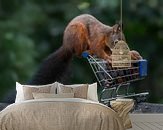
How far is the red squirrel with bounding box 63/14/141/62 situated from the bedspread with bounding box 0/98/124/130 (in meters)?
1.02

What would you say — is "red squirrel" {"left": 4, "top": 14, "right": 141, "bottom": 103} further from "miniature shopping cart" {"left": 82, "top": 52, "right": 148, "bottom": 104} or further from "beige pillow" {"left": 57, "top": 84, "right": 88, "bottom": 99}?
"beige pillow" {"left": 57, "top": 84, "right": 88, "bottom": 99}

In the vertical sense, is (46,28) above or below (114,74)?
above

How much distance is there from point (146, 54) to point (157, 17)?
421 millimetres

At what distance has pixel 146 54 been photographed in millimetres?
5805

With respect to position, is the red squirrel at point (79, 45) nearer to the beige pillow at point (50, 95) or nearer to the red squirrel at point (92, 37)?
the red squirrel at point (92, 37)


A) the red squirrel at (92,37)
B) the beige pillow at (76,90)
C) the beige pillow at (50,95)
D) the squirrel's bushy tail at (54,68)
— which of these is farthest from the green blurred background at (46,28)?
the beige pillow at (50,95)

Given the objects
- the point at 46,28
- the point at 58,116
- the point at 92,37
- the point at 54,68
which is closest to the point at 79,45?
the point at 92,37

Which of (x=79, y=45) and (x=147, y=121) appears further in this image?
(x=147, y=121)

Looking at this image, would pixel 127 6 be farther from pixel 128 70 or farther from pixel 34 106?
pixel 34 106

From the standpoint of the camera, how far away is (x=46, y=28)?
18.6ft

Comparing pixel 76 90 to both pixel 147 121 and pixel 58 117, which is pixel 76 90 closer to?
pixel 58 117

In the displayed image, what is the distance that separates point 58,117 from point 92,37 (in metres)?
1.30

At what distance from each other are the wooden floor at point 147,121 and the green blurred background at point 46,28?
437mm

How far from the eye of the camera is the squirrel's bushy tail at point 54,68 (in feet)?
16.8
